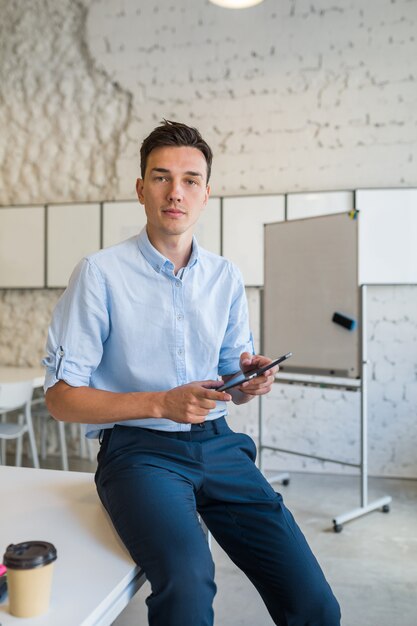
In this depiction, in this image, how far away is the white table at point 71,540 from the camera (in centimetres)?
96

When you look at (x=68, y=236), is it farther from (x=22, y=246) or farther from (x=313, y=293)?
(x=313, y=293)

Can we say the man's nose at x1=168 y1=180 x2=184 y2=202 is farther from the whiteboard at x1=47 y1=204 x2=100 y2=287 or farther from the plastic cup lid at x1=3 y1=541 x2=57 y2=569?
the whiteboard at x1=47 y1=204 x2=100 y2=287

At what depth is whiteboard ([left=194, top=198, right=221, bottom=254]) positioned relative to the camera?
13.5ft

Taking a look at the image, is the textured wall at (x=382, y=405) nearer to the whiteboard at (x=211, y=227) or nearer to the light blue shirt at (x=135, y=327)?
the whiteboard at (x=211, y=227)

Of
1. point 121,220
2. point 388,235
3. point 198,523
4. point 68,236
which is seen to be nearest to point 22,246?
point 68,236

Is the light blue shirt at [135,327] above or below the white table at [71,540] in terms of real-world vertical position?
above

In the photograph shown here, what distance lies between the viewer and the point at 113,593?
1.02m

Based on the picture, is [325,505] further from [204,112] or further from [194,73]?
[194,73]

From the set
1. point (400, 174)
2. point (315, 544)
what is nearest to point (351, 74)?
point (400, 174)

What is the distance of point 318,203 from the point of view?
3943 mm

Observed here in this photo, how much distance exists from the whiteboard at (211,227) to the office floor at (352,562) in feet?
5.78

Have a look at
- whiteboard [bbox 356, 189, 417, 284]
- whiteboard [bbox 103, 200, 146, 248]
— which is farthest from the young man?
whiteboard [bbox 103, 200, 146, 248]

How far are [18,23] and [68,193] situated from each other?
1.40 meters

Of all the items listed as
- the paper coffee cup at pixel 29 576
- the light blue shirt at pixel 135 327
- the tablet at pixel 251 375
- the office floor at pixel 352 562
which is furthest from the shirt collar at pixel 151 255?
the office floor at pixel 352 562
